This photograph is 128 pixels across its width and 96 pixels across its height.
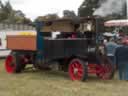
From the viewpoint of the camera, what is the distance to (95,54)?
13664mm

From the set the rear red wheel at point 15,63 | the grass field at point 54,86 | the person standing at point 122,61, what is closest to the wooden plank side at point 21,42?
the rear red wheel at point 15,63

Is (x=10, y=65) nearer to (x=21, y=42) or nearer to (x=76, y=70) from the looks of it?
(x=21, y=42)

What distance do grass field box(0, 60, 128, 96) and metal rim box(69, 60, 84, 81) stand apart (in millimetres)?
213

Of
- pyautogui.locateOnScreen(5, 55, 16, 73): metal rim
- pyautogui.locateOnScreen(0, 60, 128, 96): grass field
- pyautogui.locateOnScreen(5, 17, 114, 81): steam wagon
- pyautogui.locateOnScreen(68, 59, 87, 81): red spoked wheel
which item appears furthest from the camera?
pyautogui.locateOnScreen(5, 55, 16, 73): metal rim

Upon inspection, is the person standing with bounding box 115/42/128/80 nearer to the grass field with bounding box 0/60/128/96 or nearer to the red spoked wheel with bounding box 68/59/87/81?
the grass field with bounding box 0/60/128/96

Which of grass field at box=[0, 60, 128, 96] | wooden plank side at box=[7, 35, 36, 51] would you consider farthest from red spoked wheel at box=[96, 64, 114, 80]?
wooden plank side at box=[7, 35, 36, 51]

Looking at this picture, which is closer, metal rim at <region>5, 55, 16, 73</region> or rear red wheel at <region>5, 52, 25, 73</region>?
rear red wheel at <region>5, 52, 25, 73</region>

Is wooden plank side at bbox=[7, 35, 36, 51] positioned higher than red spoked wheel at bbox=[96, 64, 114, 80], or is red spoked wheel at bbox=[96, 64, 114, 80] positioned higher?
wooden plank side at bbox=[7, 35, 36, 51]

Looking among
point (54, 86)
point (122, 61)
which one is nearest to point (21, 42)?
point (122, 61)

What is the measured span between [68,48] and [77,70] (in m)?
0.76

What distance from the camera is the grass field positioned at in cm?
1109

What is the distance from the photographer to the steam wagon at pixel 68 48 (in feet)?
44.5

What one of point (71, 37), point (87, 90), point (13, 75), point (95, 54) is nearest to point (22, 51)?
point (13, 75)

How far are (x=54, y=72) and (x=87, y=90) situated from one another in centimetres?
479
